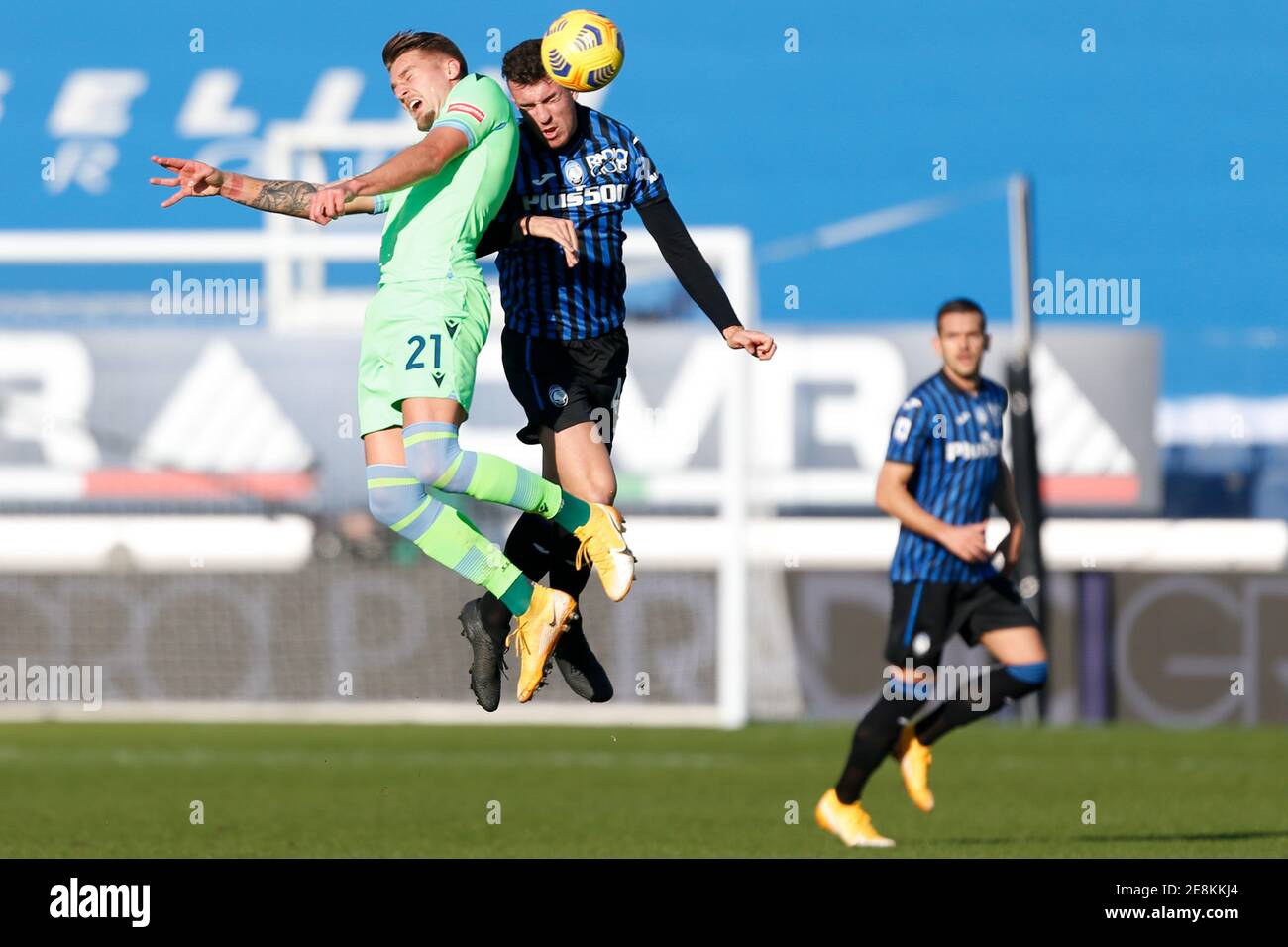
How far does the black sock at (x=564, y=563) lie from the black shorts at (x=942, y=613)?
3.09m

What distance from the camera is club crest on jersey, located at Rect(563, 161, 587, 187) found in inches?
289

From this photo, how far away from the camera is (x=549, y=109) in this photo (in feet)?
23.7

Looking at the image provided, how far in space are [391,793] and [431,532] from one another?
673 cm

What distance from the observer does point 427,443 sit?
6.96 meters

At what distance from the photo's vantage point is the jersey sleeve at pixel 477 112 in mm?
6875

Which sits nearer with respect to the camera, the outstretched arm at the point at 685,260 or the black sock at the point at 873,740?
the outstretched arm at the point at 685,260

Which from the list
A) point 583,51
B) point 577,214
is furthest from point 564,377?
point 583,51

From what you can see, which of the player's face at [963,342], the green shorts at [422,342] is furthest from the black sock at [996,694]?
the green shorts at [422,342]

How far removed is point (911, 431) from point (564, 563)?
310cm

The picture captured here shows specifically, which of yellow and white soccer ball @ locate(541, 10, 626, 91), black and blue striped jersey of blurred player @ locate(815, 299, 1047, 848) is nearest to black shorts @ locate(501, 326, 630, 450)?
yellow and white soccer ball @ locate(541, 10, 626, 91)

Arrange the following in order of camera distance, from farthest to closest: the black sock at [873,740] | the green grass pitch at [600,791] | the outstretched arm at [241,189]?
the green grass pitch at [600,791] → the black sock at [873,740] → the outstretched arm at [241,189]

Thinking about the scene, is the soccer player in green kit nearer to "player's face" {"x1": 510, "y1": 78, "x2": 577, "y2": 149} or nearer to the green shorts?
the green shorts

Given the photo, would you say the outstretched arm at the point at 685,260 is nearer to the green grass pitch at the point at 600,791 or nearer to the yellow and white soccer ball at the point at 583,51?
the yellow and white soccer ball at the point at 583,51

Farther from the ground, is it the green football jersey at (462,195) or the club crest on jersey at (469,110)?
the club crest on jersey at (469,110)
